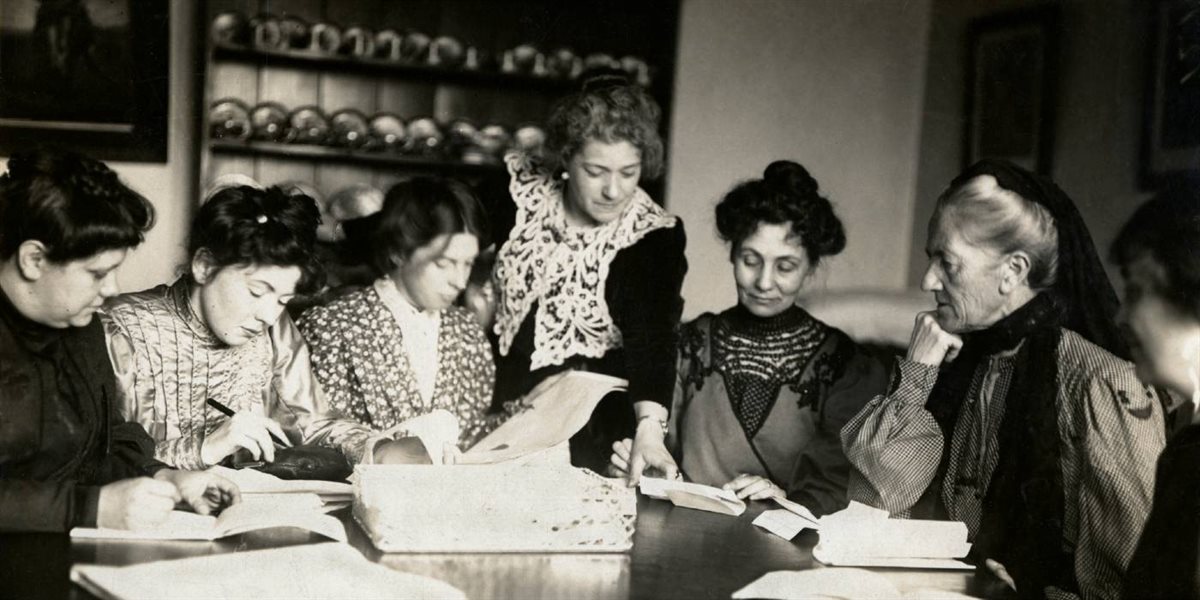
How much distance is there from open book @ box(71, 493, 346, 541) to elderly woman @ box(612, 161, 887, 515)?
0.94 metres

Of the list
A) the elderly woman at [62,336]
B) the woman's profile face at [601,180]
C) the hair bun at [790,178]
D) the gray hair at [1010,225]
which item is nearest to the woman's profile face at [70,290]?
the elderly woman at [62,336]

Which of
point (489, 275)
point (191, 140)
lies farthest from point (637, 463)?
point (191, 140)

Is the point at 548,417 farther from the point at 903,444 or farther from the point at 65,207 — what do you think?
the point at 65,207

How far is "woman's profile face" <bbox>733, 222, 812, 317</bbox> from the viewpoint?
2.59 metres

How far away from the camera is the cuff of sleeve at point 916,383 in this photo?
230cm

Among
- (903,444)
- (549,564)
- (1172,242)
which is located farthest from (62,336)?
(1172,242)

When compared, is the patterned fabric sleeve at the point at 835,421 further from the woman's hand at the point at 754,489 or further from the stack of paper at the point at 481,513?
the stack of paper at the point at 481,513

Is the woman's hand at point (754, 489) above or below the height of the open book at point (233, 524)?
below

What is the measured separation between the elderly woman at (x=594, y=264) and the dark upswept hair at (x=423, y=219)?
0.60ft

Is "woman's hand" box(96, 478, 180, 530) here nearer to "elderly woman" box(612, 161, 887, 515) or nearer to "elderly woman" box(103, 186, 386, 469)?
"elderly woman" box(103, 186, 386, 469)

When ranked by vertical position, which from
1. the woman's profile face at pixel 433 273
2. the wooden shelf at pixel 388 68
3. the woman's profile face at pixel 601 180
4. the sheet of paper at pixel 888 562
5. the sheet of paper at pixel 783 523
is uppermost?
the wooden shelf at pixel 388 68

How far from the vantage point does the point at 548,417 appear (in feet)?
8.96

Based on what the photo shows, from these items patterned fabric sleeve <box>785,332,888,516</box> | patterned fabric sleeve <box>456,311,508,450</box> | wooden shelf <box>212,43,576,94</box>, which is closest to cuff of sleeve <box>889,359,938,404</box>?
patterned fabric sleeve <box>785,332,888,516</box>

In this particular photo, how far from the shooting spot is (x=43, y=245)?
1.92 m
